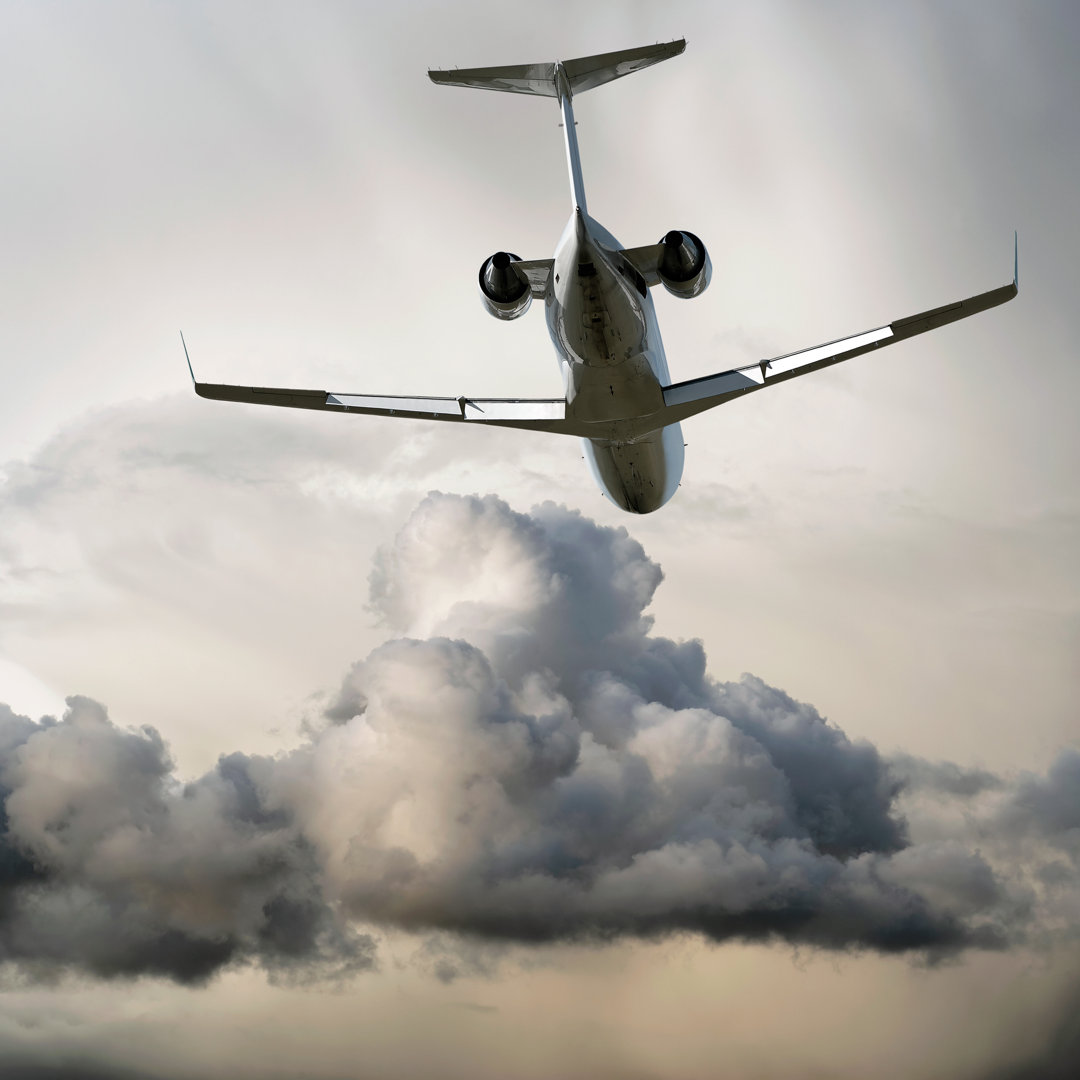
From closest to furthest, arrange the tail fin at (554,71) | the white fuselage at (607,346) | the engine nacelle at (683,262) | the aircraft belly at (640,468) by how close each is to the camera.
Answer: the white fuselage at (607,346), the engine nacelle at (683,262), the tail fin at (554,71), the aircraft belly at (640,468)

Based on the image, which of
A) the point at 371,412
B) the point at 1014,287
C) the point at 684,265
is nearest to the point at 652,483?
the point at 684,265

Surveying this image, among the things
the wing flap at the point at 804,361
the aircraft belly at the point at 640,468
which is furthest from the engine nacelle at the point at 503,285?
the aircraft belly at the point at 640,468

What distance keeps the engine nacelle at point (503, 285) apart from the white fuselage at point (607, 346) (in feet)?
2.40

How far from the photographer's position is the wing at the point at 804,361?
21.5 meters

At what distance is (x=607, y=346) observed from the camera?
72.3 feet

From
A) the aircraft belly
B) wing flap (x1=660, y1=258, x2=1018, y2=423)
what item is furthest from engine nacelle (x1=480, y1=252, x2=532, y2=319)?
the aircraft belly

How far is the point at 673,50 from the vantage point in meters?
26.4

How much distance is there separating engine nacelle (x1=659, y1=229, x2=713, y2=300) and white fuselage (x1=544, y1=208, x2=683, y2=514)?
683 millimetres

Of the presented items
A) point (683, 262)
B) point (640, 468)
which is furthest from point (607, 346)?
point (640, 468)

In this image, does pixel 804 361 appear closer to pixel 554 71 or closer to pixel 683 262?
pixel 683 262

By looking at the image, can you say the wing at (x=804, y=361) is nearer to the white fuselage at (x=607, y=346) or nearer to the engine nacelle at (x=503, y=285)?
the white fuselage at (x=607, y=346)

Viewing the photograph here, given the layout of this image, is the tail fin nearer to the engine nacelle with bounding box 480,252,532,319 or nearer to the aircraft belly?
the engine nacelle with bounding box 480,252,532,319

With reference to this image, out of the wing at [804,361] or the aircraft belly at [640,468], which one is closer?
the wing at [804,361]

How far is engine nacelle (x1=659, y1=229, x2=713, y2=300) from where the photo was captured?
76.8 feet
